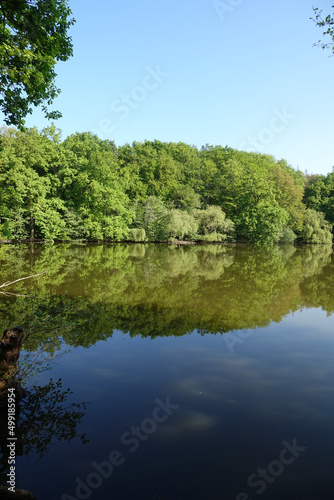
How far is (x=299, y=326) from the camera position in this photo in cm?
909

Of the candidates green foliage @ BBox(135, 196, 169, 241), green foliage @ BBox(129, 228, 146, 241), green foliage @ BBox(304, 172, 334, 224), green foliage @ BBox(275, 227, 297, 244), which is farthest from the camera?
green foliage @ BBox(304, 172, 334, 224)

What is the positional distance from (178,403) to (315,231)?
52878 mm

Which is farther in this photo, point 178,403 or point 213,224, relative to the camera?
point 213,224

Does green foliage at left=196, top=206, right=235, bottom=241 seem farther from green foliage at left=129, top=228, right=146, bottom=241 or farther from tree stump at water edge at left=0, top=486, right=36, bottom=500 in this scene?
tree stump at water edge at left=0, top=486, right=36, bottom=500

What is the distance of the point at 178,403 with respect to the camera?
16.3ft

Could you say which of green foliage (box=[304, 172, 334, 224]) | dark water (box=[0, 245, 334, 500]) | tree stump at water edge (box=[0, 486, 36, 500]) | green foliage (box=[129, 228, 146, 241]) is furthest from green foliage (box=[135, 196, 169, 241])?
tree stump at water edge (box=[0, 486, 36, 500])

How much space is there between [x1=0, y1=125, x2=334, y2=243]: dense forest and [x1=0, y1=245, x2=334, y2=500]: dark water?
A: 65.5ft

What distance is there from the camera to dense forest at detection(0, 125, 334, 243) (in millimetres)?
34550

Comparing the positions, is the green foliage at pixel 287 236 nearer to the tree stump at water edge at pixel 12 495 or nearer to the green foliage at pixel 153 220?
the green foliage at pixel 153 220

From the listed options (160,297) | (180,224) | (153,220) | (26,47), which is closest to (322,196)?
(180,224)

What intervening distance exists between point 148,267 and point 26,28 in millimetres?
13984

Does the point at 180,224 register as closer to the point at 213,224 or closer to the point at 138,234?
the point at 138,234

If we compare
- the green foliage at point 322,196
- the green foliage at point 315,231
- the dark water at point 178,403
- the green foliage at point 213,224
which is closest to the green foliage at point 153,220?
the green foliage at point 213,224

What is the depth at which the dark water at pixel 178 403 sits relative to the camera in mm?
3496
